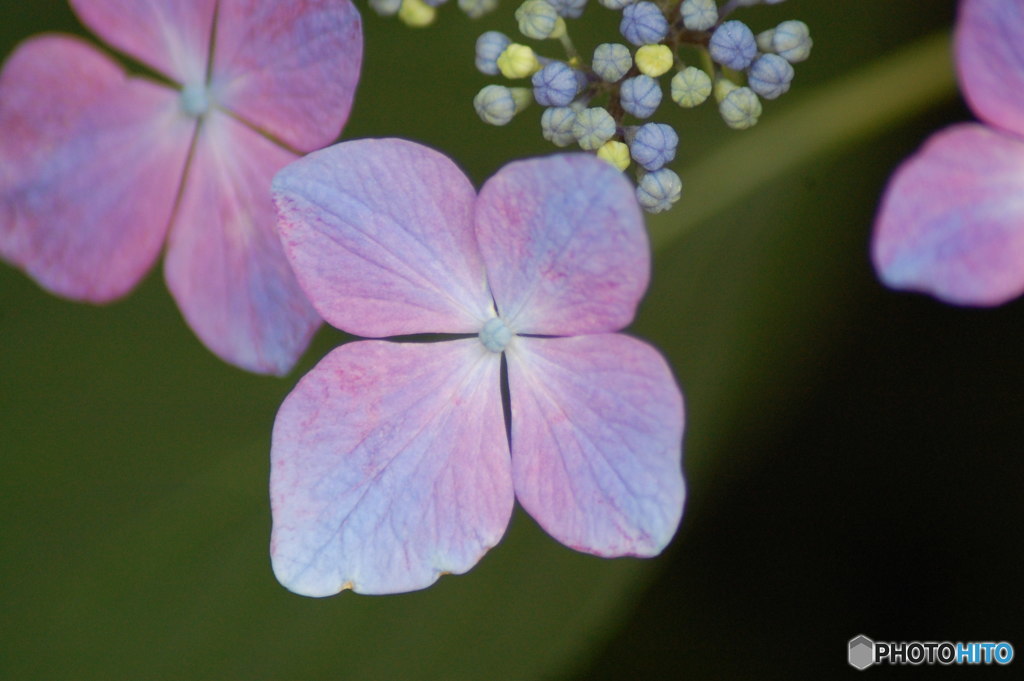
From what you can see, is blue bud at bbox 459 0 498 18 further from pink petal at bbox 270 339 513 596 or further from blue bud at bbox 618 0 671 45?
pink petal at bbox 270 339 513 596

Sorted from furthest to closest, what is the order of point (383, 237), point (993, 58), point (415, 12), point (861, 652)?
point (861, 652)
point (415, 12)
point (383, 237)
point (993, 58)

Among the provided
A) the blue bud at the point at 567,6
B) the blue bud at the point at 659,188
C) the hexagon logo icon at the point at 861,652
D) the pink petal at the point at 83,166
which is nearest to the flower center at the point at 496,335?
the blue bud at the point at 659,188

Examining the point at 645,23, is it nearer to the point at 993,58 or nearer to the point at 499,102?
the point at 499,102

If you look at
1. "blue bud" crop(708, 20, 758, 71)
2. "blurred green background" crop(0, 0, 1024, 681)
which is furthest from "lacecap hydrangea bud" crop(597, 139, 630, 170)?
"blurred green background" crop(0, 0, 1024, 681)

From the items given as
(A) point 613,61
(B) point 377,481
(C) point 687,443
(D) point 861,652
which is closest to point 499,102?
(A) point 613,61

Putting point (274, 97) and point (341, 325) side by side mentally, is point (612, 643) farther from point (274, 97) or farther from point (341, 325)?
point (274, 97)

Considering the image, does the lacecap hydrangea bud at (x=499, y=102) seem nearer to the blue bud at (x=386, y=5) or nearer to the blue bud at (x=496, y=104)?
the blue bud at (x=496, y=104)
